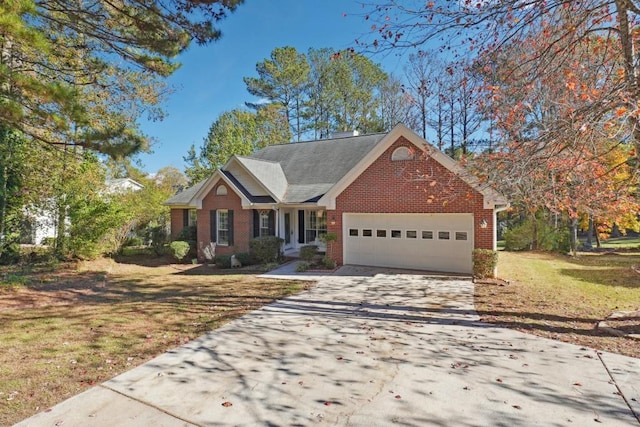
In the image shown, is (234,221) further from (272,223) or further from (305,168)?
(305,168)

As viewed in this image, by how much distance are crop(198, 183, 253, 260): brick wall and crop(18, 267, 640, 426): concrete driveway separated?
9.91 metres

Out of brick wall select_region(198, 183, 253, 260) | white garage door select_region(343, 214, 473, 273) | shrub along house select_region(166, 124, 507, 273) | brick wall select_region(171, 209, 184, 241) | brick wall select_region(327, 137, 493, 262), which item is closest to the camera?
brick wall select_region(327, 137, 493, 262)

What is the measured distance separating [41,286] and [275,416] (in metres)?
11.8

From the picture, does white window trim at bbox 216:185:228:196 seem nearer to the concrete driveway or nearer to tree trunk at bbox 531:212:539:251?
the concrete driveway

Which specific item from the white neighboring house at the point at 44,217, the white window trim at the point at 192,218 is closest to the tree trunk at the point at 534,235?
the white window trim at the point at 192,218

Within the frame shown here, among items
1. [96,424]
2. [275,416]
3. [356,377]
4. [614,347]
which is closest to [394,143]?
[614,347]

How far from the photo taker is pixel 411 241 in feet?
45.1

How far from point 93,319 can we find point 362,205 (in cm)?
940

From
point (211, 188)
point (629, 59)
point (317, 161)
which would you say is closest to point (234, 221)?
point (211, 188)

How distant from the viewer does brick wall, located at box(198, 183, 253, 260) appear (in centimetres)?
1733

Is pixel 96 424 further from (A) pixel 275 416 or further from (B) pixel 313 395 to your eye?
(B) pixel 313 395

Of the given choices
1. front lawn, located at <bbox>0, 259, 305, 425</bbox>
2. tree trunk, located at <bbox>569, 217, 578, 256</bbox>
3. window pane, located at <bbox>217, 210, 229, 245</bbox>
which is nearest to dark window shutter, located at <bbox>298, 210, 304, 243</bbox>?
window pane, located at <bbox>217, 210, 229, 245</bbox>

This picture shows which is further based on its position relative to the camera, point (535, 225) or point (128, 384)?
point (535, 225)

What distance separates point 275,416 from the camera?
4137 mm
